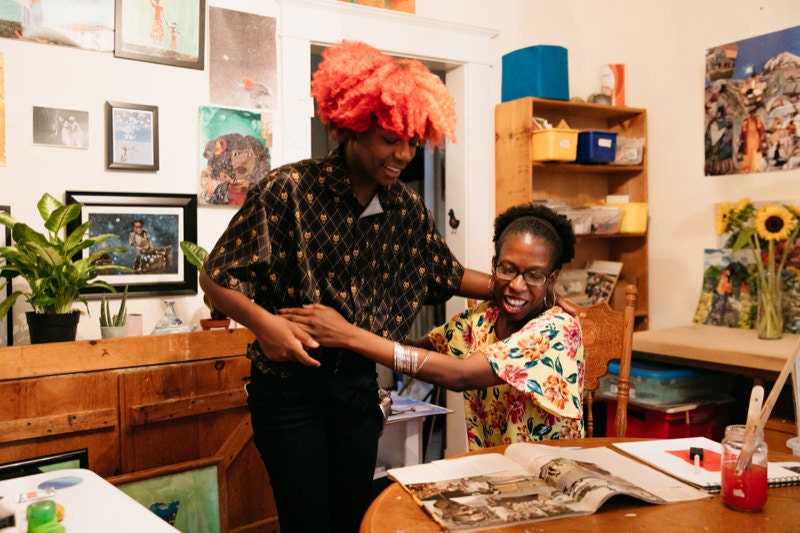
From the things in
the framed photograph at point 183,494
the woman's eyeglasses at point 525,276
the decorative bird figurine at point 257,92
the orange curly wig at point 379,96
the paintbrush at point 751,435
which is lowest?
the framed photograph at point 183,494

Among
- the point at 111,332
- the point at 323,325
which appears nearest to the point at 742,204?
the point at 323,325

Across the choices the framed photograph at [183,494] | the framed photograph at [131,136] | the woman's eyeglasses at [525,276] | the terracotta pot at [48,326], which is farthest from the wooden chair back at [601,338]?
the framed photograph at [131,136]

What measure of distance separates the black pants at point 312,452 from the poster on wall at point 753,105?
2502 millimetres

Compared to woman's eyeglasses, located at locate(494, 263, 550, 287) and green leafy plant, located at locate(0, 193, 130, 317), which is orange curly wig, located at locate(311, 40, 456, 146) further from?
green leafy plant, located at locate(0, 193, 130, 317)

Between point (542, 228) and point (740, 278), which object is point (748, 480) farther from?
point (740, 278)

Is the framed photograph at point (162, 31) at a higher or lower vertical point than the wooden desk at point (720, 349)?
higher

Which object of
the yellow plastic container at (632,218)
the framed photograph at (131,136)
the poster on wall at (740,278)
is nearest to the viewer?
the framed photograph at (131,136)

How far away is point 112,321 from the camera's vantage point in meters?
2.42

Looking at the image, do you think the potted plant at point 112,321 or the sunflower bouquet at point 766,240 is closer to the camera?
the potted plant at point 112,321

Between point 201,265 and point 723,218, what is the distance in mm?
2265

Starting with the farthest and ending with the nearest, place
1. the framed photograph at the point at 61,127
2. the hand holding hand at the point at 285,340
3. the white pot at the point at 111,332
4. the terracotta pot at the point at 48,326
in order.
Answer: the framed photograph at the point at 61,127
the white pot at the point at 111,332
the terracotta pot at the point at 48,326
the hand holding hand at the point at 285,340

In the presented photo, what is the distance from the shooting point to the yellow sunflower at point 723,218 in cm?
315

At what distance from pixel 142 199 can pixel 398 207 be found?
4.26 feet

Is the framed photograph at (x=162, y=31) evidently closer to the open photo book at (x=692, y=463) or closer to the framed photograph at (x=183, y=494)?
the framed photograph at (x=183, y=494)
